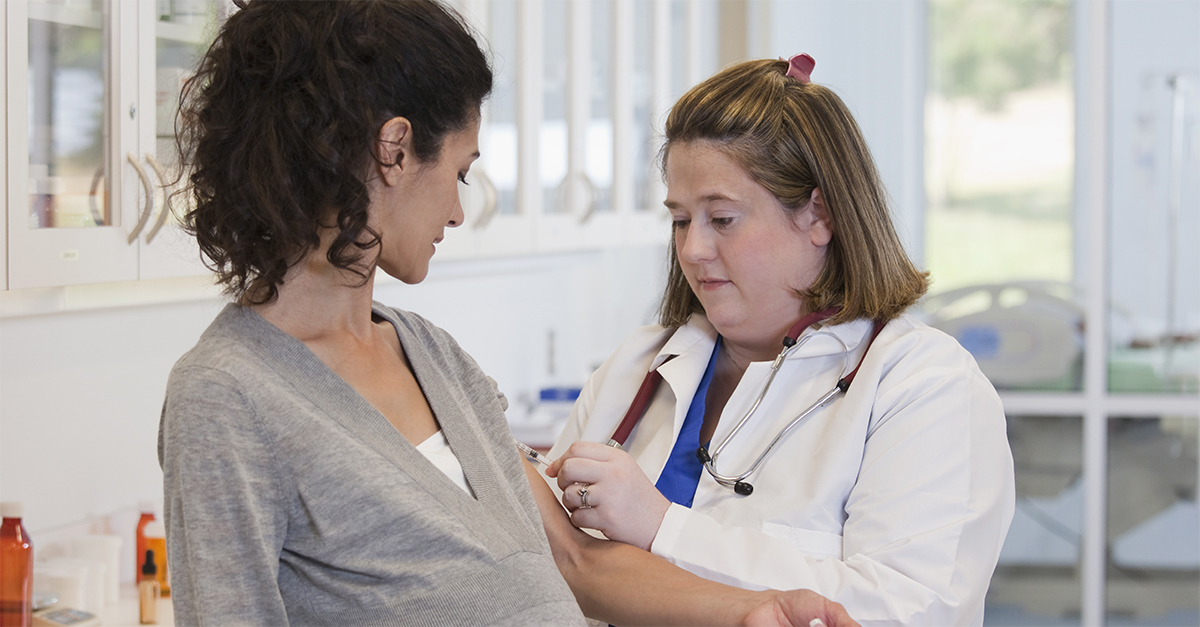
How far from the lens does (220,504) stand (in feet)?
2.88

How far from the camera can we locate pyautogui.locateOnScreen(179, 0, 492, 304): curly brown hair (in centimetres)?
96

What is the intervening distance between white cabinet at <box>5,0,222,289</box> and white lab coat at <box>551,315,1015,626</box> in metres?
0.79

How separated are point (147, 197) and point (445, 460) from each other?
0.66 m

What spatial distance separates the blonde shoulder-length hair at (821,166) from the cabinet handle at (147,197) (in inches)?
29.0

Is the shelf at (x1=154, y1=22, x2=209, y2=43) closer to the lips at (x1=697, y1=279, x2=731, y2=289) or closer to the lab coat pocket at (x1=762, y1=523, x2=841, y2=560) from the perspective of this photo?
the lips at (x1=697, y1=279, x2=731, y2=289)

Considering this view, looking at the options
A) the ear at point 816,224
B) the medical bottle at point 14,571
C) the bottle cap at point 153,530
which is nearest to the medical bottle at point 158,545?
the bottle cap at point 153,530

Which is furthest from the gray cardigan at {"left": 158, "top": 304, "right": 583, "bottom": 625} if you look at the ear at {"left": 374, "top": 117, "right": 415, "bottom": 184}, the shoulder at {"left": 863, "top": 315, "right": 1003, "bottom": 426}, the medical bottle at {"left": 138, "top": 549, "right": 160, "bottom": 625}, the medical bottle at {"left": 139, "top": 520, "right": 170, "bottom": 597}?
the medical bottle at {"left": 139, "top": 520, "right": 170, "bottom": 597}

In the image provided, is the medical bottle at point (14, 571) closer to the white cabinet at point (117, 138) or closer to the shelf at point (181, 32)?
the white cabinet at point (117, 138)

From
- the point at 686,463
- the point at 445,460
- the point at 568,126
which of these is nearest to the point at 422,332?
the point at 445,460

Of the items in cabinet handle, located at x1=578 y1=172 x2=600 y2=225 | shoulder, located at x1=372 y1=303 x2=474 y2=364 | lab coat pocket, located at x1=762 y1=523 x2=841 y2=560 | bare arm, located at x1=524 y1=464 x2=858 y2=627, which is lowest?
bare arm, located at x1=524 y1=464 x2=858 y2=627

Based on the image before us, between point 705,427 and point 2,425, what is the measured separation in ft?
3.51

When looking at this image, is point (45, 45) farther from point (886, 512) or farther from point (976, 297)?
point (976, 297)

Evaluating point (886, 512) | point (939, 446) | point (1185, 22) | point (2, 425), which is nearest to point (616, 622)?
point (886, 512)

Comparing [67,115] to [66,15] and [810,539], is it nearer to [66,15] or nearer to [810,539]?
[66,15]
